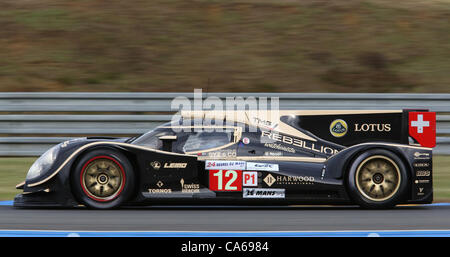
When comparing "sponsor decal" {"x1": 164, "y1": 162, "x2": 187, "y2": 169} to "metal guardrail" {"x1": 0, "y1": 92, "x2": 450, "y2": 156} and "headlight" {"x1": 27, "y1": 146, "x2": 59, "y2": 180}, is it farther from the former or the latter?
"metal guardrail" {"x1": 0, "y1": 92, "x2": 450, "y2": 156}

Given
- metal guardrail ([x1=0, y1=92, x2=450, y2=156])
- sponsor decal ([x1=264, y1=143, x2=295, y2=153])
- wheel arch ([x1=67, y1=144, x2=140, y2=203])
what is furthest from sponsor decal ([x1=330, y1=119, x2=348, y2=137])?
metal guardrail ([x1=0, y1=92, x2=450, y2=156])

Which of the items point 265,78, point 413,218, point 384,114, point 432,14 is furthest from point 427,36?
point 413,218

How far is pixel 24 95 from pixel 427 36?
7759 mm

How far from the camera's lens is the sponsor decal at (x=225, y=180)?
5945 mm

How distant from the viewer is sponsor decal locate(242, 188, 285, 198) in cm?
595

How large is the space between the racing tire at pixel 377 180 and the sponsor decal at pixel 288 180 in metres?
0.39

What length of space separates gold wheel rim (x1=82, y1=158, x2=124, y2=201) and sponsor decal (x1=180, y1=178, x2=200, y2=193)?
57cm

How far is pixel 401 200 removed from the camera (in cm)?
600

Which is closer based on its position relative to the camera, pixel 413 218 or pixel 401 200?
pixel 413 218

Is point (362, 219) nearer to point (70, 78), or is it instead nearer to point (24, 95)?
point (24, 95)

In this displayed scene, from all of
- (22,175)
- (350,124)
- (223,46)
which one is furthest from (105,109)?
(350,124)

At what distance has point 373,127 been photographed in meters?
6.20

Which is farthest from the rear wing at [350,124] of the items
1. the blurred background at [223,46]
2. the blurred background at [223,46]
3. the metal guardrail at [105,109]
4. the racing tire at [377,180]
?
the blurred background at [223,46]

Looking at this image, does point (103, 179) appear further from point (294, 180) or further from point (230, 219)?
point (294, 180)
